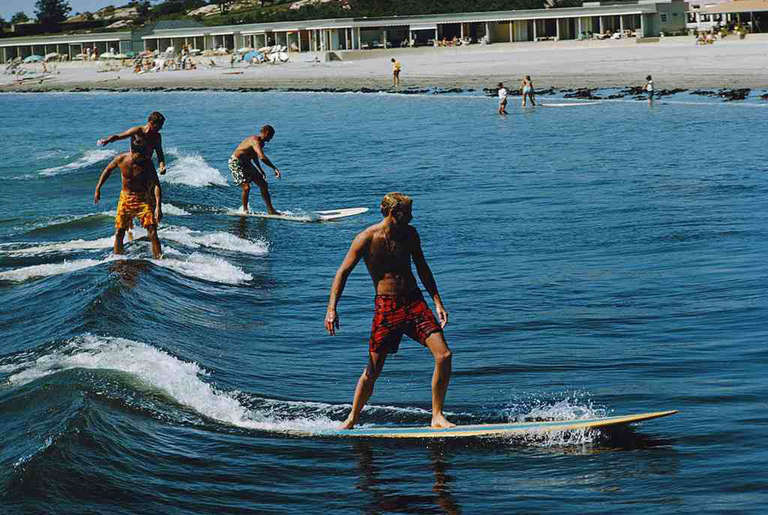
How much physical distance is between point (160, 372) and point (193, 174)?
62.8 ft

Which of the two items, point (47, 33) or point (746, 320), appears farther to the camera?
point (47, 33)

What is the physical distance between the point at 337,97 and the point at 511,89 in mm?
11058

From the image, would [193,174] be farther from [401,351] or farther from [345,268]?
[345,268]

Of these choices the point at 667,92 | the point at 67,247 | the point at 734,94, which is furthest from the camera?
the point at 667,92

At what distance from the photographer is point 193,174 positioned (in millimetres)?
29500

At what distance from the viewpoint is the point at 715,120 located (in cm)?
3969

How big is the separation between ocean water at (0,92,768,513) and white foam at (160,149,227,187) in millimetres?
533

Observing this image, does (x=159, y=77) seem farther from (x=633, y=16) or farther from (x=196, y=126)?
(x=196, y=126)

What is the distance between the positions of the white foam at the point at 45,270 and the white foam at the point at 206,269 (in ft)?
3.12

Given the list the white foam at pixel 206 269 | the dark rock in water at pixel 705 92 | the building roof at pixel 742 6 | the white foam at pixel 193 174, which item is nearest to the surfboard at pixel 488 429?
the white foam at pixel 206 269

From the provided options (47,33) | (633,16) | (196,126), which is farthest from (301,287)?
(47,33)

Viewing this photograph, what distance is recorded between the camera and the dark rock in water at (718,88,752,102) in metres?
47.0

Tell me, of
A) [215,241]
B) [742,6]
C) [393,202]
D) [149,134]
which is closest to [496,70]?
[742,6]

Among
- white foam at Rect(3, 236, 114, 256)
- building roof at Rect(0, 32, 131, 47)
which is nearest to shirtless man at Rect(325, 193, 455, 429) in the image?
white foam at Rect(3, 236, 114, 256)
